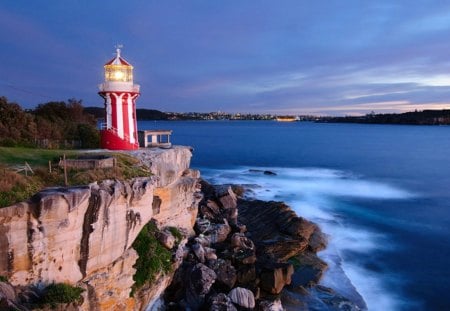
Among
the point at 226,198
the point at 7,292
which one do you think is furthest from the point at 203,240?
the point at 7,292

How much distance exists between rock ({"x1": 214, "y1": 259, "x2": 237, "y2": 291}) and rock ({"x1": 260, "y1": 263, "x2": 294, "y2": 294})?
125 cm

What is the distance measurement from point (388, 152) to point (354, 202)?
126 ft

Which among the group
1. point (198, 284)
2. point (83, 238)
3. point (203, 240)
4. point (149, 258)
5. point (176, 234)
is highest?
point (83, 238)

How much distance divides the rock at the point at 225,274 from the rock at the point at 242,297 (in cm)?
92

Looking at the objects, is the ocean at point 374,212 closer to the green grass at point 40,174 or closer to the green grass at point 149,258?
the green grass at point 149,258

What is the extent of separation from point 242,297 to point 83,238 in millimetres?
6259

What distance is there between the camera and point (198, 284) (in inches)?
525

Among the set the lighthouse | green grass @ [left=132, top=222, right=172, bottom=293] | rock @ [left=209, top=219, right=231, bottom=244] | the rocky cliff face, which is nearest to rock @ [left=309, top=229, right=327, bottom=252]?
rock @ [left=209, top=219, right=231, bottom=244]

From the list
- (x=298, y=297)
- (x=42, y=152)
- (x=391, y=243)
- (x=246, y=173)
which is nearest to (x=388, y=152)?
(x=246, y=173)

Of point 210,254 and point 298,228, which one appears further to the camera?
point 298,228

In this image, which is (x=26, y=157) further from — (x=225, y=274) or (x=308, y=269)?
(x=308, y=269)

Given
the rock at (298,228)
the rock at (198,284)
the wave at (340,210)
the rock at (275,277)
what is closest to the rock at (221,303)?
the rock at (198,284)

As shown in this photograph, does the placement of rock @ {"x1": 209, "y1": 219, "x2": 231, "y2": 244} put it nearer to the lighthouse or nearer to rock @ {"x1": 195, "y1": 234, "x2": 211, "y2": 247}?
rock @ {"x1": 195, "y1": 234, "x2": 211, "y2": 247}

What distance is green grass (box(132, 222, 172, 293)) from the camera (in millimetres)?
12149
